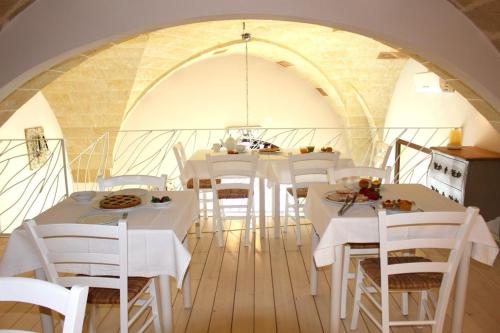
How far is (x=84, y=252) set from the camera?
6.25 feet

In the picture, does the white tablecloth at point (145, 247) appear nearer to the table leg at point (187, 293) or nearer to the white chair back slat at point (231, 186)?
the table leg at point (187, 293)

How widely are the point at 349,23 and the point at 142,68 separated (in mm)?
4277

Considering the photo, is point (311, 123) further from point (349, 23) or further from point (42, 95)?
point (349, 23)

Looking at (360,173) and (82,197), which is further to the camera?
(360,173)

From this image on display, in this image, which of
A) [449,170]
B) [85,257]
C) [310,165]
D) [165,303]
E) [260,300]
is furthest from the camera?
[310,165]

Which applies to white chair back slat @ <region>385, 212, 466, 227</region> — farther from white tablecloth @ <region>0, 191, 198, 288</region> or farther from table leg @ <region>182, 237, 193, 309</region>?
table leg @ <region>182, 237, 193, 309</region>

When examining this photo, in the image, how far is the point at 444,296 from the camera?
79.4 inches

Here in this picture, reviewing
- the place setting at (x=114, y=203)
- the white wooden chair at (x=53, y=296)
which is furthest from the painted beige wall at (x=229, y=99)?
the white wooden chair at (x=53, y=296)

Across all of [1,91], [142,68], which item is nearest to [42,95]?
[142,68]

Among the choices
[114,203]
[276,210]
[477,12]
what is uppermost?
[477,12]

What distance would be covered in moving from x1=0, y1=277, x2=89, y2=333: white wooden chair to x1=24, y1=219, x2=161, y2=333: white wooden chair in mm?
544

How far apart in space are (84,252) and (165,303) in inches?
19.6

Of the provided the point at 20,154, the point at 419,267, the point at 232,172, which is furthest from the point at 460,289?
the point at 20,154

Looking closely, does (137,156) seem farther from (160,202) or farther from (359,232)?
(359,232)
